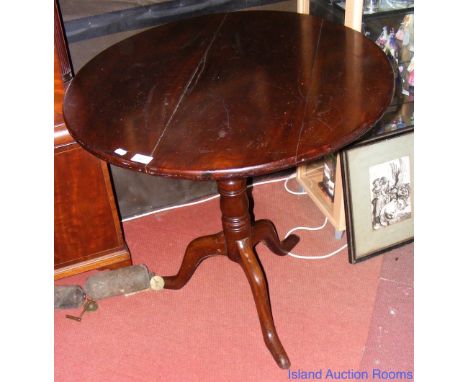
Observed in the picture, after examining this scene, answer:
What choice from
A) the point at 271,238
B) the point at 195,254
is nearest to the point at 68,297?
the point at 195,254

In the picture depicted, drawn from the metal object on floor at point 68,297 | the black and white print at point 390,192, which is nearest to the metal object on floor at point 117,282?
the metal object on floor at point 68,297

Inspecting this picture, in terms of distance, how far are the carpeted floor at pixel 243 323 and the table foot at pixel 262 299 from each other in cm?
5

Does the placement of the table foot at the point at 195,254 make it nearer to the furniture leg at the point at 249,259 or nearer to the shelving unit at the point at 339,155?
the furniture leg at the point at 249,259

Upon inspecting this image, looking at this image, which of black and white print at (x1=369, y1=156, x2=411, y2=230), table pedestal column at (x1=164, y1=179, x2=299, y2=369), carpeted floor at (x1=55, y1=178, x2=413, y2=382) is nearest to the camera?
table pedestal column at (x1=164, y1=179, x2=299, y2=369)

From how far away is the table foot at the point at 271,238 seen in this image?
6.22 ft

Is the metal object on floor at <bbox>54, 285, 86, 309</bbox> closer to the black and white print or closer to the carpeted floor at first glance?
the carpeted floor

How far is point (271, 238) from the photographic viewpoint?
6.48ft

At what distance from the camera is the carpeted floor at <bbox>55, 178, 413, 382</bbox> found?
5.65 feet

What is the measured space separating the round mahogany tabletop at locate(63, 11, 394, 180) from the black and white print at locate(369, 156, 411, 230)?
0.58m

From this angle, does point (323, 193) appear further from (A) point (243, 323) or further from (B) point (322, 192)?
(A) point (243, 323)

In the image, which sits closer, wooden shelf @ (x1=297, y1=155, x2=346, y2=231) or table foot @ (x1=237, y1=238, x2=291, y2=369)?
table foot @ (x1=237, y1=238, x2=291, y2=369)

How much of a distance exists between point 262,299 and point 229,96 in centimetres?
69

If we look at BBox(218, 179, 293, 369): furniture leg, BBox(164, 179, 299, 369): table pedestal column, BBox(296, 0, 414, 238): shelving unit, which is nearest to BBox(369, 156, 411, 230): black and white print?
BBox(296, 0, 414, 238): shelving unit

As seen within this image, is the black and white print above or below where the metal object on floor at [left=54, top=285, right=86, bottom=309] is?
above
